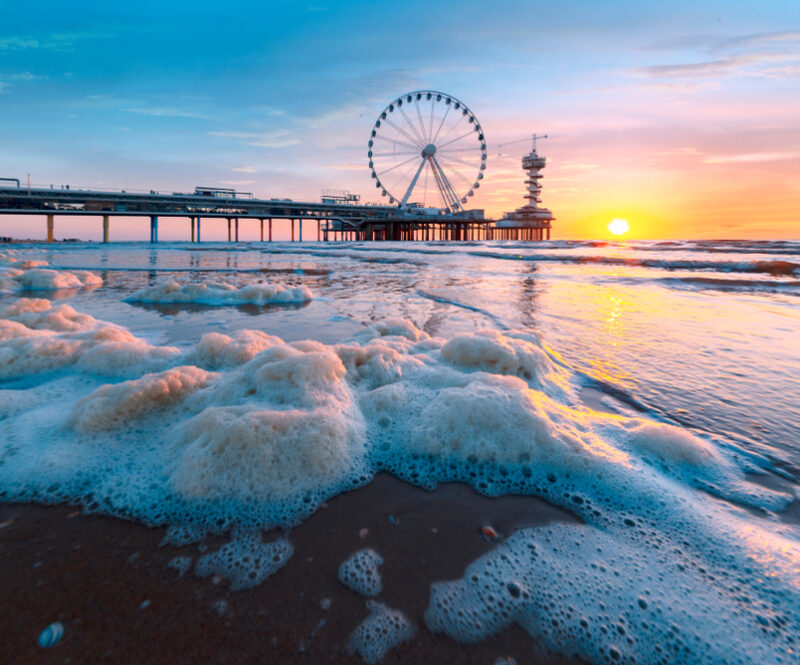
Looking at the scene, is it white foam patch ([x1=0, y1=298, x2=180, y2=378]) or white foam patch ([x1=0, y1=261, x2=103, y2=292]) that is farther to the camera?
white foam patch ([x1=0, y1=261, x2=103, y2=292])

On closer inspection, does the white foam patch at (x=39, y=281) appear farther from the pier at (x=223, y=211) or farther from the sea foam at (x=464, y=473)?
the pier at (x=223, y=211)

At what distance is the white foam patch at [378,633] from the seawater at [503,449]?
10 cm

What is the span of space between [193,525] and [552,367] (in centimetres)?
272

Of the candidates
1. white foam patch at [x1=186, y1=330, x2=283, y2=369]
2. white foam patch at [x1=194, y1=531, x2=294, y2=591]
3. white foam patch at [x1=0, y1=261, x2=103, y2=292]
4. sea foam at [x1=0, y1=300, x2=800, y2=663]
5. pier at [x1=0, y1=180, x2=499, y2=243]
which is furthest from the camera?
pier at [x1=0, y1=180, x2=499, y2=243]

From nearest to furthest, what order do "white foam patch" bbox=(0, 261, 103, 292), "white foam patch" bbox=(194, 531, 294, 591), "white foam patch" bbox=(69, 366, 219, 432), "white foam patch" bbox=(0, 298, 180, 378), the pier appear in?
"white foam patch" bbox=(194, 531, 294, 591), "white foam patch" bbox=(69, 366, 219, 432), "white foam patch" bbox=(0, 298, 180, 378), "white foam patch" bbox=(0, 261, 103, 292), the pier

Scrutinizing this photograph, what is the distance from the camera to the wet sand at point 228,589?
1.06 metres

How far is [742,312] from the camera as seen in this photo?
236 inches

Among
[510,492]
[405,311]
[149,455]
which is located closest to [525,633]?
[510,492]

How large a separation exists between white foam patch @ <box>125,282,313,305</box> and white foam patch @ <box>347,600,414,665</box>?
5750 mm

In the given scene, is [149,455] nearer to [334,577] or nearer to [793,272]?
[334,577]

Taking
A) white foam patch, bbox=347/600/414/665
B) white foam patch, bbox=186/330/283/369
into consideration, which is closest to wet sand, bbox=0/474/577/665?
white foam patch, bbox=347/600/414/665

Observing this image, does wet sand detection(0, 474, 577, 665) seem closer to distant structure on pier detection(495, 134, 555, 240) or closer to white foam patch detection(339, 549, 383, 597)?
white foam patch detection(339, 549, 383, 597)

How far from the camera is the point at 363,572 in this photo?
133 cm

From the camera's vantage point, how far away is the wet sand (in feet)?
3.48
